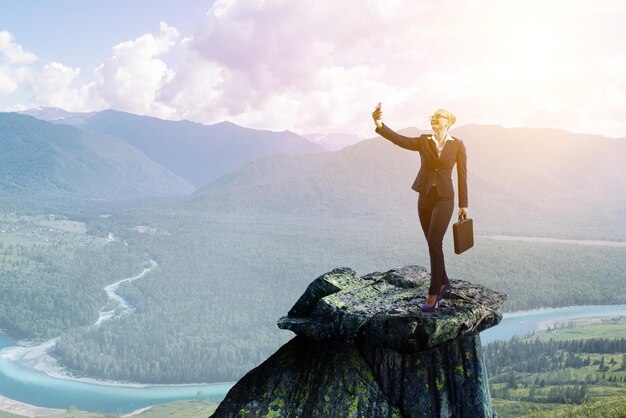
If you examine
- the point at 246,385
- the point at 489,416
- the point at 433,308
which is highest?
the point at 433,308

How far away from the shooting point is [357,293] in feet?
58.4

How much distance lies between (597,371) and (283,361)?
19099cm

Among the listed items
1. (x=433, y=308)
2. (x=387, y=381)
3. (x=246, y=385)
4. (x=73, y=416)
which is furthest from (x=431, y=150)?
(x=73, y=416)

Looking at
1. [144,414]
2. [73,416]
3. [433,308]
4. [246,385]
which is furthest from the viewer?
[144,414]

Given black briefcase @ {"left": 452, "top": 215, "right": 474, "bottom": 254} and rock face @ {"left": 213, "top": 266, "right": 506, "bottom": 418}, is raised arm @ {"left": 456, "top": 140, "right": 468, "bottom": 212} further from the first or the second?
rock face @ {"left": 213, "top": 266, "right": 506, "bottom": 418}

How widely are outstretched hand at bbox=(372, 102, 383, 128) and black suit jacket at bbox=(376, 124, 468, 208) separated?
0.45 feet

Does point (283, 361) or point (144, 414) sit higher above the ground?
point (283, 361)

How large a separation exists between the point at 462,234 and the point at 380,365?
4.99 meters

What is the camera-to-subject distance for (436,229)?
16.5 meters

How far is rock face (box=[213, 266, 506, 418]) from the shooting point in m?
15.6

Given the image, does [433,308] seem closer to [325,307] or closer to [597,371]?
[325,307]

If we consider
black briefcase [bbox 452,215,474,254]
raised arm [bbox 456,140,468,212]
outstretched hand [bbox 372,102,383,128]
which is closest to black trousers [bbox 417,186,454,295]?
black briefcase [bbox 452,215,474,254]

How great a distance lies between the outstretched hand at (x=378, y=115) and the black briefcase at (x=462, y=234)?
4074 mm

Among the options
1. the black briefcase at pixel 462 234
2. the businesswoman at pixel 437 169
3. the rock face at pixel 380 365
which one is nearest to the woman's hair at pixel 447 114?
the businesswoman at pixel 437 169
